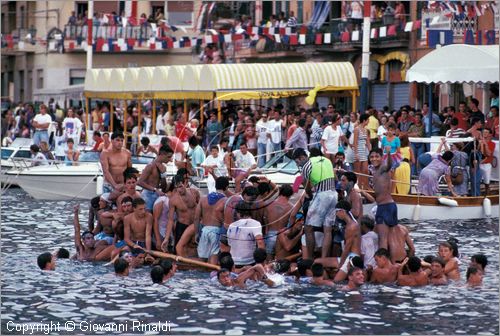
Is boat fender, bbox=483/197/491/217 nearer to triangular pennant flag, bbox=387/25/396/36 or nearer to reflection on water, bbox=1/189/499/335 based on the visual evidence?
reflection on water, bbox=1/189/499/335

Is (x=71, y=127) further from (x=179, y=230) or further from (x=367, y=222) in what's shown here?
(x=367, y=222)

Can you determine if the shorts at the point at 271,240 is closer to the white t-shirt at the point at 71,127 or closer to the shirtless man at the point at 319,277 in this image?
the shirtless man at the point at 319,277

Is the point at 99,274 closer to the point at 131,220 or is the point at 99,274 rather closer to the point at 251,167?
the point at 131,220

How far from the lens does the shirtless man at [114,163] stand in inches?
853

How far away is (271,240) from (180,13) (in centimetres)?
4360

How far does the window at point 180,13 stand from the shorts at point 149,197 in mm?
40965

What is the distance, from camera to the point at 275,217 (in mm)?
18031

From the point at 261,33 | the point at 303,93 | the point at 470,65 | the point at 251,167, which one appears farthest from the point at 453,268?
the point at 261,33

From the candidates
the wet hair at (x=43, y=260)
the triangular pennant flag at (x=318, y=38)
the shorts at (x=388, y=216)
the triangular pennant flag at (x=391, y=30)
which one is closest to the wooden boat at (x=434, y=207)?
the shorts at (x=388, y=216)

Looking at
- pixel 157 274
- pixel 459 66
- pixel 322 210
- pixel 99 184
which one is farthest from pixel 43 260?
pixel 459 66

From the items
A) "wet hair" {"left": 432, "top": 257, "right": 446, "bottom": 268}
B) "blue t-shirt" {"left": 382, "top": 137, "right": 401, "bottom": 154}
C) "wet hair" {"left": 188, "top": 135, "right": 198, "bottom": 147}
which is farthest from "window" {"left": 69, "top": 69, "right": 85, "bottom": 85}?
"wet hair" {"left": 432, "top": 257, "right": 446, "bottom": 268}

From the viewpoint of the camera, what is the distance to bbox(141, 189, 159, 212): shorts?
1975cm

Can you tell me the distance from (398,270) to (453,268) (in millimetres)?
755

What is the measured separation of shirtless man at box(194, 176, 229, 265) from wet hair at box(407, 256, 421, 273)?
2.74 meters
